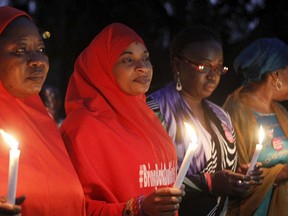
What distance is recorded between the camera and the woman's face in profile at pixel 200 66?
4215 millimetres

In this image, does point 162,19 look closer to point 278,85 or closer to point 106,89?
point 278,85

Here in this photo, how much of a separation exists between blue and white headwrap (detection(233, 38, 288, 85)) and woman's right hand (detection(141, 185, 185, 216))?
2542 mm

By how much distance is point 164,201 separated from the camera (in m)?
2.60

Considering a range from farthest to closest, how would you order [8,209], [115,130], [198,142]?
[198,142]
[115,130]
[8,209]

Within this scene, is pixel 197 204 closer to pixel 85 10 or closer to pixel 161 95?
pixel 161 95

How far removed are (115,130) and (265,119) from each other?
6.51 ft

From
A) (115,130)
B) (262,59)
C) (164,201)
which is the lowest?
(164,201)

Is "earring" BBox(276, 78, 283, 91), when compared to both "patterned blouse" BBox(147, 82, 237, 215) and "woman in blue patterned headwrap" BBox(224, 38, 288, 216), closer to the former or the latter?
"woman in blue patterned headwrap" BBox(224, 38, 288, 216)

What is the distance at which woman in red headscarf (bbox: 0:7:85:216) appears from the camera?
8.81 feet

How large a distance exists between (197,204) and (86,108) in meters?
1.19

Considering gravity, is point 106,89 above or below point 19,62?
below

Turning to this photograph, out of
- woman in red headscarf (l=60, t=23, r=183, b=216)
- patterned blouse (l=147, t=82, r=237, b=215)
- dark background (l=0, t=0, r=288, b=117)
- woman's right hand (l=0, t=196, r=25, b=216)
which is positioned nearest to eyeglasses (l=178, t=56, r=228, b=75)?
patterned blouse (l=147, t=82, r=237, b=215)

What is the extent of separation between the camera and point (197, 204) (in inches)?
161

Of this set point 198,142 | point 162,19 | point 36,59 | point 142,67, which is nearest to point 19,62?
point 36,59
